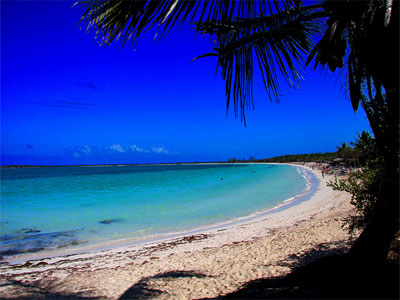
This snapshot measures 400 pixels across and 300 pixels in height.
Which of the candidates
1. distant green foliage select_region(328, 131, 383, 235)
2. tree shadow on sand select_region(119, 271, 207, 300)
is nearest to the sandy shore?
tree shadow on sand select_region(119, 271, 207, 300)

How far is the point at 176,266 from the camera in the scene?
451 centimetres

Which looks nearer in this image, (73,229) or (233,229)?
(233,229)

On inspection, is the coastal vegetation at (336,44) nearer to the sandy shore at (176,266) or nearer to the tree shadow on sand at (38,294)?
the sandy shore at (176,266)

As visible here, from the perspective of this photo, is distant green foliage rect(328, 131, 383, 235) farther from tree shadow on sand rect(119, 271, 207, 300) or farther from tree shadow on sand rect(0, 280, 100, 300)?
tree shadow on sand rect(0, 280, 100, 300)

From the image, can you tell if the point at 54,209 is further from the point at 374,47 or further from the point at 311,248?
the point at 374,47

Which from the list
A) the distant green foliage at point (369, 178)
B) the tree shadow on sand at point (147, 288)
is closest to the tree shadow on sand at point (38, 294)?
the tree shadow on sand at point (147, 288)

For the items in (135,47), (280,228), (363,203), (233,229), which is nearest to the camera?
(135,47)

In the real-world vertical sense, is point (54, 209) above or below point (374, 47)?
below

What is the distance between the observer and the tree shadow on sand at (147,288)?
333 centimetres

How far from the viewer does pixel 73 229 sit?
29.1ft

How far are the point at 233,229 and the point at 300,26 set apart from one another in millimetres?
6258

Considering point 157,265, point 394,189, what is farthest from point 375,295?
point 157,265

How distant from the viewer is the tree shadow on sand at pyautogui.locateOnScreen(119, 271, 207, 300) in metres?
3.33

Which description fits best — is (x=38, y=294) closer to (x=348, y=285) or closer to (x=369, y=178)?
(x=348, y=285)
